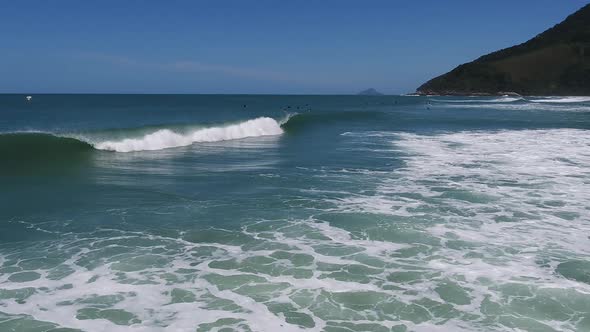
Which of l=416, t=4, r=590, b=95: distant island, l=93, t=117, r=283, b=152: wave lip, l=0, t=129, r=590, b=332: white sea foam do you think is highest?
l=416, t=4, r=590, b=95: distant island

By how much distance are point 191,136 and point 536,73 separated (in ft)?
574

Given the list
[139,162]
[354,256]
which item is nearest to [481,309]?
[354,256]

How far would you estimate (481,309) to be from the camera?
6680 mm

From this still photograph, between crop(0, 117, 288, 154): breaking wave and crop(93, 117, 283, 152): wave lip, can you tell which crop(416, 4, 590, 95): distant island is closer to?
crop(93, 117, 283, 152): wave lip

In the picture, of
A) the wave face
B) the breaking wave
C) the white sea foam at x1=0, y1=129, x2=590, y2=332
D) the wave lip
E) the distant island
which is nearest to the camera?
the white sea foam at x1=0, y1=129, x2=590, y2=332

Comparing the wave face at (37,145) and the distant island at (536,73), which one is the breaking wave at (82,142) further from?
the distant island at (536,73)

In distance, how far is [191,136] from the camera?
30.3m

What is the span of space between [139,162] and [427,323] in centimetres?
1654

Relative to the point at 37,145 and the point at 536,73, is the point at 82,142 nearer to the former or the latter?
the point at 37,145

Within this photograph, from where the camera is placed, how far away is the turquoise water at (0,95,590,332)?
6574 mm

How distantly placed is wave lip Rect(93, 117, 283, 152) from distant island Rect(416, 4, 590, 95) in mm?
154926

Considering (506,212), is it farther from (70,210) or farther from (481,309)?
(70,210)

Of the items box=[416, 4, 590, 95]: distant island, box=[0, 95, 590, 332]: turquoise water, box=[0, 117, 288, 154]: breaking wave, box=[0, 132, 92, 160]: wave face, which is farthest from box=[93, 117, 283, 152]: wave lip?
box=[416, 4, 590, 95]: distant island

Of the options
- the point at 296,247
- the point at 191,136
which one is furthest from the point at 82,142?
the point at 296,247
